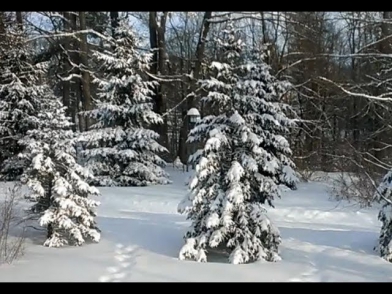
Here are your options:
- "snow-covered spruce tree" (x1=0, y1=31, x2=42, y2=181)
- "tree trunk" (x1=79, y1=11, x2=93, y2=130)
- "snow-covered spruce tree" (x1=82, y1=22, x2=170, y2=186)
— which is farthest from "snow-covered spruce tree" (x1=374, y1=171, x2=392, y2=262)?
"tree trunk" (x1=79, y1=11, x2=93, y2=130)

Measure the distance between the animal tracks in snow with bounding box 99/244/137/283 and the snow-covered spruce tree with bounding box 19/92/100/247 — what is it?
0.38 m

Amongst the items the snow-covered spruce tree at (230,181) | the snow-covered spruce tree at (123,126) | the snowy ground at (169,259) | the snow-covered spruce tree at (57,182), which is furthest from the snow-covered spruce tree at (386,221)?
the snow-covered spruce tree at (123,126)

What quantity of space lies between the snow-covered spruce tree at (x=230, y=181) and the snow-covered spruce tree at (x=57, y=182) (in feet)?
3.18

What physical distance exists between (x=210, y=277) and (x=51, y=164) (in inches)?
77.1

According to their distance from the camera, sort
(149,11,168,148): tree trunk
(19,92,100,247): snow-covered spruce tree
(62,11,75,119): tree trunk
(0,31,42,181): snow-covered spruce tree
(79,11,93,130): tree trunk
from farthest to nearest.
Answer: (149,11,168,148): tree trunk < (62,11,75,119): tree trunk < (79,11,93,130): tree trunk < (0,31,42,181): snow-covered spruce tree < (19,92,100,247): snow-covered spruce tree

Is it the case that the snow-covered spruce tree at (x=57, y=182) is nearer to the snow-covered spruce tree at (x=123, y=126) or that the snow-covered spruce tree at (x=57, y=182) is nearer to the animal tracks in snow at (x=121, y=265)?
the animal tracks in snow at (x=121, y=265)

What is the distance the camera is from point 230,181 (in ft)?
13.3

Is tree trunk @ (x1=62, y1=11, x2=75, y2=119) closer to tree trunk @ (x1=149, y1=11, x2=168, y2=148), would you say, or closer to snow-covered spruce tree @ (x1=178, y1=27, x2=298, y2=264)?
tree trunk @ (x1=149, y1=11, x2=168, y2=148)

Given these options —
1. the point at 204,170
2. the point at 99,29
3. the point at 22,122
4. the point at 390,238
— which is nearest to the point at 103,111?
the point at 22,122

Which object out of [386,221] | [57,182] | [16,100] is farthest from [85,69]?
[386,221]

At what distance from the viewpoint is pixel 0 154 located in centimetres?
993

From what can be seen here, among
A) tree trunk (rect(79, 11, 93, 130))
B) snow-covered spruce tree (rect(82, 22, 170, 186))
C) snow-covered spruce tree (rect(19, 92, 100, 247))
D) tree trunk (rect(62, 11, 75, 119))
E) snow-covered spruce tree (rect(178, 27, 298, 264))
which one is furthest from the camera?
tree trunk (rect(62, 11, 75, 119))

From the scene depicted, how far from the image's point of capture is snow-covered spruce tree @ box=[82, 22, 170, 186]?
9.57m

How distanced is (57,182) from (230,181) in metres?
1.63
